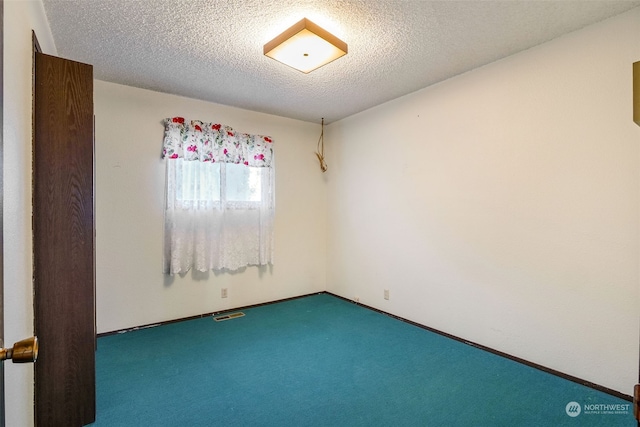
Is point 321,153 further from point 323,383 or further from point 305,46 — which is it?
point 323,383

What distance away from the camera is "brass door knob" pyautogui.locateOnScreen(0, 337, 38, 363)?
712mm

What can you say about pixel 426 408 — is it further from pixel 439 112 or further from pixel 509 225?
pixel 439 112

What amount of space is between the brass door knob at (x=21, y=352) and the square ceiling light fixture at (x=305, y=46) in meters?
2.03

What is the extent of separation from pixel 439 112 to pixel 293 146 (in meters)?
1.99

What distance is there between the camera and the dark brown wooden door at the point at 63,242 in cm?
165

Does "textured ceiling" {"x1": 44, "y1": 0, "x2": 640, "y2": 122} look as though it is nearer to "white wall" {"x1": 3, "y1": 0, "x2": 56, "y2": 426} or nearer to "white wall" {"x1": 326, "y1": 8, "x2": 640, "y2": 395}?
"white wall" {"x1": 326, "y1": 8, "x2": 640, "y2": 395}

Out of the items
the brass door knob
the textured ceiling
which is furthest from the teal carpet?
the textured ceiling

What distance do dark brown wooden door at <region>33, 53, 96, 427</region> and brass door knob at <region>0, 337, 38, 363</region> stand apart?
1174 mm

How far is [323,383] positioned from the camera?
2.21 m

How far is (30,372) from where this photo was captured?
5.05 feet
